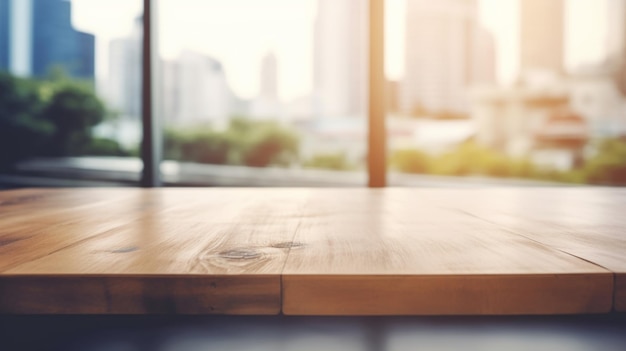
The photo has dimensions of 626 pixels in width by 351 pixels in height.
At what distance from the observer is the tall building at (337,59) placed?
344cm

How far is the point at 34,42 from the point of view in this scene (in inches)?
150

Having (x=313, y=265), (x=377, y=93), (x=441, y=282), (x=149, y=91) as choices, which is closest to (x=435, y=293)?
(x=441, y=282)

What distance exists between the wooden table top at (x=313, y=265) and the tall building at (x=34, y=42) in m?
3.21

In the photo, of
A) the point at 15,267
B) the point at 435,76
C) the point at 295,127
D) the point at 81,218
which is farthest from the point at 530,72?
the point at 15,267

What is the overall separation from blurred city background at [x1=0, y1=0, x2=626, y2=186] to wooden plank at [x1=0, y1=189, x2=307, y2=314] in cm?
286

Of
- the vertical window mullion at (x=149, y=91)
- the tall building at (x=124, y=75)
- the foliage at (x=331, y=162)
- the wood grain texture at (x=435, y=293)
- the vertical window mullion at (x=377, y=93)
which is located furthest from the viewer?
the foliage at (x=331, y=162)

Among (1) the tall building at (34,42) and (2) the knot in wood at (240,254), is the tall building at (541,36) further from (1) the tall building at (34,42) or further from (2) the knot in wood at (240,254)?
(2) the knot in wood at (240,254)

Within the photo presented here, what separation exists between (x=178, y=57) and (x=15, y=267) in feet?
11.3

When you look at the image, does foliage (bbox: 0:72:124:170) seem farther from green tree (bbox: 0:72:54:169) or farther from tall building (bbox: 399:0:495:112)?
tall building (bbox: 399:0:495:112)

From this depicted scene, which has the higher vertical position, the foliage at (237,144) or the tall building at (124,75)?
the tall building at (124,75)

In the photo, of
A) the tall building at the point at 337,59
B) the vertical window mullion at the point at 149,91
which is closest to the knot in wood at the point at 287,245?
the vertical window mullion at the point at 149,91

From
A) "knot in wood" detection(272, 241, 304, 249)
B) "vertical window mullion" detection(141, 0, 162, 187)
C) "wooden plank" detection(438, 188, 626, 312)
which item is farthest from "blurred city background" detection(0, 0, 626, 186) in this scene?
"knot in wood" detection(272, 241, 304, 249)

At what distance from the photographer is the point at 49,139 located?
3.69 metres

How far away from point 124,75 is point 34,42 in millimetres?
1062
